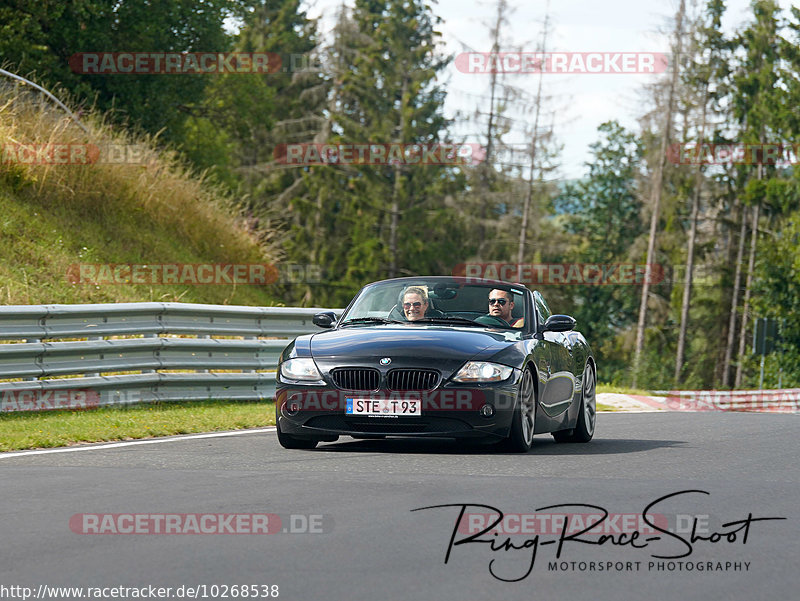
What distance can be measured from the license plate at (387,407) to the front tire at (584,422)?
2.82m

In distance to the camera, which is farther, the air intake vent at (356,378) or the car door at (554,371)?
the car door at (554,371)

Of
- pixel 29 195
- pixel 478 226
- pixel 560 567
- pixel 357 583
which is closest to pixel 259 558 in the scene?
pixel 357 583

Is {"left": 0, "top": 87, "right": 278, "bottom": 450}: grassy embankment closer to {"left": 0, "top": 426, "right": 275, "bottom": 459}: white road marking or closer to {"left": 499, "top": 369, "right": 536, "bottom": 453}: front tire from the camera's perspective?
{"left": 0, "top": 426, "right": 275, "bottom": 459}: white road marking

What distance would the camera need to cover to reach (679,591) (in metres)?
5.74

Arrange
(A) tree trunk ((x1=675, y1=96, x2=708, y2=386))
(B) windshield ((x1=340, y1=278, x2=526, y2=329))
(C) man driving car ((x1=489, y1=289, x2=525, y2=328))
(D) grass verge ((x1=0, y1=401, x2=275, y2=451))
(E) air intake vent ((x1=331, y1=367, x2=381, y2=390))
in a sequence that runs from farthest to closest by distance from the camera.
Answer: (A) tree trunk ((x1=675, y1=96, x2=708, y2=386)) < (C) man driving car ((x1=489, y1=289, x2=525, y2=328)) < (B) windshield ((x1=340, y1=278, x2=526, y2=329)) < (D) grass verge ((x1=0, y1=401, x2=275, y2=451)) < (E) air intake vent ((x1=331, y1=367, x2=381, y2=390))

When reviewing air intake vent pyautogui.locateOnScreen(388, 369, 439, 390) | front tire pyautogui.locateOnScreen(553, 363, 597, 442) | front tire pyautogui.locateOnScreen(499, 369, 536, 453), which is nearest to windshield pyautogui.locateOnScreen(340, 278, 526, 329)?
front tire pyautogui.locateOnScreen(499, 369, 536, 453)

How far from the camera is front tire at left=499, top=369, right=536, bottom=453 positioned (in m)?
10.9

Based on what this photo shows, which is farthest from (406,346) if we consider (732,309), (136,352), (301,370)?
(732,309)

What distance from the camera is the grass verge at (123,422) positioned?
11.6 m

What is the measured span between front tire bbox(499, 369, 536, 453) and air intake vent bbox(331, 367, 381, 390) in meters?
1.17

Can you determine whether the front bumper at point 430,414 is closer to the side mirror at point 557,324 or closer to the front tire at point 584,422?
the side mirror at point 557,324

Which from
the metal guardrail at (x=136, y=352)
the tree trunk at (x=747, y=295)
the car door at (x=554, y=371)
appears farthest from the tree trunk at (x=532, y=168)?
the car door at (x=554, y=371)

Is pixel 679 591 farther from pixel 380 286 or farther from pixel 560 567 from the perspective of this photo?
pixel 380 286

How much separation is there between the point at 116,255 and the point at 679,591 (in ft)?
60.0
